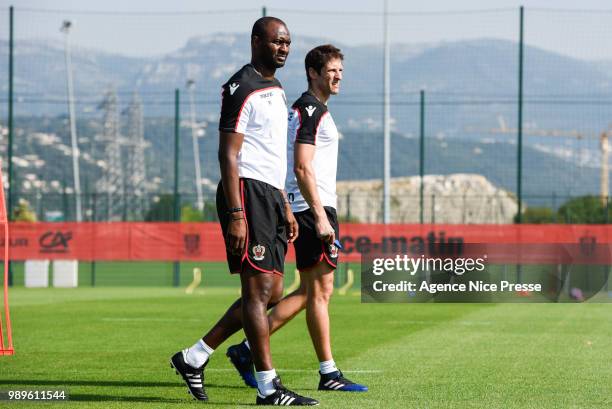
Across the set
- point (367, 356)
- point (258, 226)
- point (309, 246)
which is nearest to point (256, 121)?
point (258, 226)

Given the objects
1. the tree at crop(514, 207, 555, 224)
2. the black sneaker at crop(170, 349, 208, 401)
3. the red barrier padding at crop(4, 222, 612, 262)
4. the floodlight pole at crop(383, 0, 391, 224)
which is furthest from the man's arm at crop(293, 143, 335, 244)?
the tree at crop(514, 207, 555, 224)

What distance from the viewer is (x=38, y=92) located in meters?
30.5

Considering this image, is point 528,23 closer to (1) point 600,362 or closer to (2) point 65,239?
(2) point 65,239

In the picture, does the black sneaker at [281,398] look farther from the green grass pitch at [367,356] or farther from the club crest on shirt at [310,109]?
the club crest on shirt at [310,109]

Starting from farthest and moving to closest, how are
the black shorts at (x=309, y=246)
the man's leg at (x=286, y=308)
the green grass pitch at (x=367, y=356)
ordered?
the man's leg at (x=286, y=308)
the black shorts at (x=309, y=246)
the green grass pitch at (x=367, y=356)

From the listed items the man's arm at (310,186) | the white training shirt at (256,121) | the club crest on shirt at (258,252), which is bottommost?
the club crest on shirt at (258,252)

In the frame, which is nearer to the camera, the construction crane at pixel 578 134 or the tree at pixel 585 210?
the construction crane at pixel 578 134

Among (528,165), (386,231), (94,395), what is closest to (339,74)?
(94,395)

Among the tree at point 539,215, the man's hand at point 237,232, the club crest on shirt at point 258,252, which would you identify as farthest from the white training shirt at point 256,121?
the tree at point 539,215

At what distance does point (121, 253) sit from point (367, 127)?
927 cm

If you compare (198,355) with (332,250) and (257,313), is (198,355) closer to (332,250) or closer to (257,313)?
(257,313)

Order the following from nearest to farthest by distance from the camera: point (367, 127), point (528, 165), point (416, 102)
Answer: point (528, 165)
point (416, 102)
point (367, 127)

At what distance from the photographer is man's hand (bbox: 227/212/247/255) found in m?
7.13

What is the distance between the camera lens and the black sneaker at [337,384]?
319 inches
